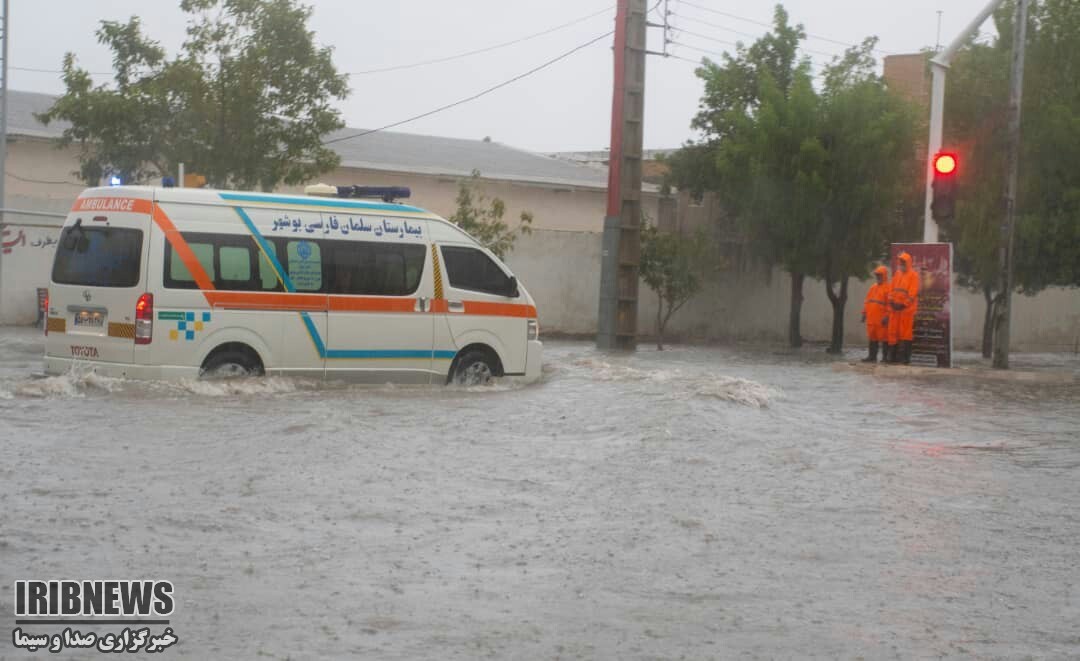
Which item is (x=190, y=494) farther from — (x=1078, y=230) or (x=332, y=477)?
(x=1078, y=230)

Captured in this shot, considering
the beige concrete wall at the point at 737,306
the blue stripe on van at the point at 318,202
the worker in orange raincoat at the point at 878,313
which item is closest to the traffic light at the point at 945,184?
the worker in orange raincoat at the point at 878,313

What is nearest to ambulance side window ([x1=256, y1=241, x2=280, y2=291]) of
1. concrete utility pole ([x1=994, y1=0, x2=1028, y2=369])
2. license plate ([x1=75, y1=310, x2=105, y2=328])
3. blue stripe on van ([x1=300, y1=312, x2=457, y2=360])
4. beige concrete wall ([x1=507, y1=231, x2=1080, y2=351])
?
blue stripe on van ([x1=300, y1=312, x2=457, y2=360])

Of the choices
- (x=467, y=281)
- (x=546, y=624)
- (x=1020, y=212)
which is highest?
(x=1020, y=212)

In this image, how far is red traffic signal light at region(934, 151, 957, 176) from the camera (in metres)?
18.1

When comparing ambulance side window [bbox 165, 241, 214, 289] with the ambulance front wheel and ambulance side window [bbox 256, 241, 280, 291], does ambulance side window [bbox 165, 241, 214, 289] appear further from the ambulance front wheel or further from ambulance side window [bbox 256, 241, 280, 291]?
the ambulance front wheel

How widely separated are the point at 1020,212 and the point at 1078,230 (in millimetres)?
1385

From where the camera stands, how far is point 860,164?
2911cm

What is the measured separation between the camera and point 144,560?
6484mm

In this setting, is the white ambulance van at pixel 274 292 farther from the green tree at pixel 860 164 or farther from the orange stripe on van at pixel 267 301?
the green tree at pixel 860 164

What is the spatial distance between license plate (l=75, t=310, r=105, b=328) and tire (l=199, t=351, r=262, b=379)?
1036 mm

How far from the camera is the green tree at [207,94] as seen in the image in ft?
72.7

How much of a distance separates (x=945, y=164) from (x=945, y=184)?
0.89ft

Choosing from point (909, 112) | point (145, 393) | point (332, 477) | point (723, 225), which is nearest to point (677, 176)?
point (723, 225)

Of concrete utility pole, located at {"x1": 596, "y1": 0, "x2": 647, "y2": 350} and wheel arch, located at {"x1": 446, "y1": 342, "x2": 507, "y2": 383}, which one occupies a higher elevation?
concrete utility pole, located at {"x1": 596, "y1": 0, "x2": 647, "y2": 350}
